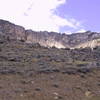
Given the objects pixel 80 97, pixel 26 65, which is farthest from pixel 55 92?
pixel 26 65

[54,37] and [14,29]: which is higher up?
[14,29]

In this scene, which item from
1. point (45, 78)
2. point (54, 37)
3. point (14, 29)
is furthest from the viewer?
point (54, 37)

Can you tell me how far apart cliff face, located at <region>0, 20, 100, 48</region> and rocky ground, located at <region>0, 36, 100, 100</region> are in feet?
174

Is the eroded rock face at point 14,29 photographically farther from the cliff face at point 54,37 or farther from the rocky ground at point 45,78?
the rocky ground at point 45,78

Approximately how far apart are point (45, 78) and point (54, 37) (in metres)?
83.2

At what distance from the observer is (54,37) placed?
11031 cm

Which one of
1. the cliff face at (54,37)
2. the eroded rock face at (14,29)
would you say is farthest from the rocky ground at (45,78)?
the cliff face at (54,37)

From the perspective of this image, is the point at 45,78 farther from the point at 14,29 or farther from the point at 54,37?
the point at 54,37

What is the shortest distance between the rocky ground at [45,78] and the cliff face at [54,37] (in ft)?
174

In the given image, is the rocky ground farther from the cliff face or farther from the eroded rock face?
the cliff face

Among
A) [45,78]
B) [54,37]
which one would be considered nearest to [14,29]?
[54,37]

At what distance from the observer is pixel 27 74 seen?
2814 centimetres

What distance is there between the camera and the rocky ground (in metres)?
23.2

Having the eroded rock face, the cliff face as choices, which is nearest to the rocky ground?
the eroded rock face
